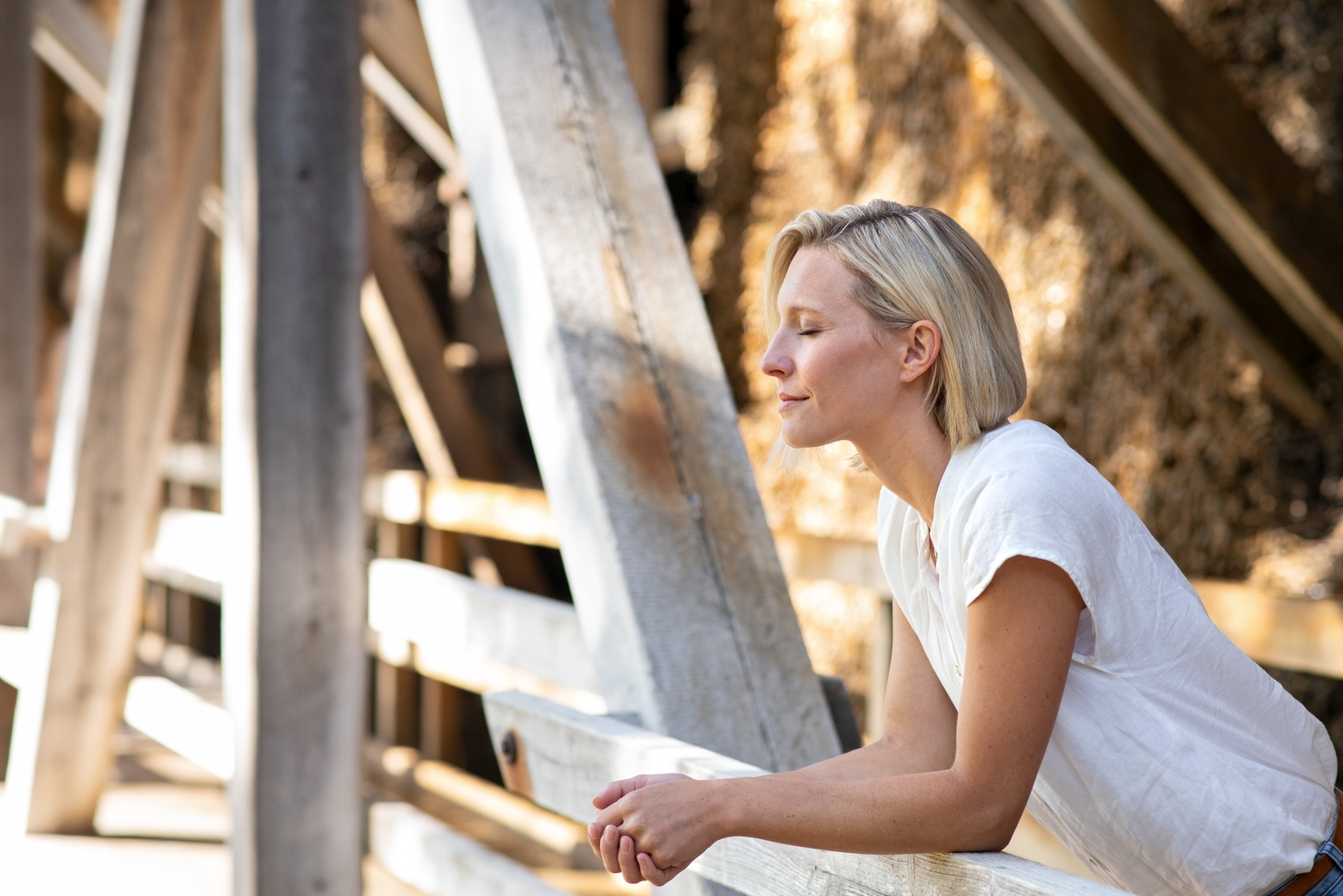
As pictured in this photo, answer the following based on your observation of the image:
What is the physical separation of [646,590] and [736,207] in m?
2.87

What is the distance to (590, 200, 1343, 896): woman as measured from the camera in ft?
3.05

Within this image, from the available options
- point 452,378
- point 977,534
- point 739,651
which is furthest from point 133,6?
point 977,534

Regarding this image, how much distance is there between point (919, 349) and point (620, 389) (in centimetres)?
44

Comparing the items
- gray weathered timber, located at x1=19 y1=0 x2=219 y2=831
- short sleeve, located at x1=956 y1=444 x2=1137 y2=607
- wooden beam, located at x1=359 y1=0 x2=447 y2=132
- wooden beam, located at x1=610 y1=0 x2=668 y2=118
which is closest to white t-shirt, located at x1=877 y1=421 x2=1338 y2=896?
short sleeve, located at x1=956 y1=444 x2=1137 y2=607

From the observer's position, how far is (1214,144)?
2244 millimetres

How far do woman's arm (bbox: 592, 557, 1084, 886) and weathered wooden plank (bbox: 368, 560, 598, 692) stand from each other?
2.05 feet

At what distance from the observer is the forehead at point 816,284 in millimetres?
1086

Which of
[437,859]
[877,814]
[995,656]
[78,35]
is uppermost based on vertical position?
[78,35]

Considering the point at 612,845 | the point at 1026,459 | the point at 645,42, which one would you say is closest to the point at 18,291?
the point at 645,42

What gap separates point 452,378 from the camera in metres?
4.12

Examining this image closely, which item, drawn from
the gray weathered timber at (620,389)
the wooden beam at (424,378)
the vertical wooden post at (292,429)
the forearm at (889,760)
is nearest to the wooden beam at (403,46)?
the wooden beam at (424,378)

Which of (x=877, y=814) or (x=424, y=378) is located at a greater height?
(x=424, y=378)

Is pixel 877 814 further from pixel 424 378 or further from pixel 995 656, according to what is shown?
Answer: pixel 424 378

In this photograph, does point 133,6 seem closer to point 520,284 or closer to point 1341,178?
point 520,284
